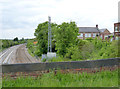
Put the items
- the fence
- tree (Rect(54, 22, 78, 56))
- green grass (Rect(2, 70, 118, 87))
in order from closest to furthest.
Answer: green grass (Rect(2, 70, 118, 87)) → the fence → tree (Rect(54, 22, 78, 56))

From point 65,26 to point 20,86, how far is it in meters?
25.0

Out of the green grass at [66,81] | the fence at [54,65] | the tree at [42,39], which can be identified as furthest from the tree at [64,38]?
A: the green grass at [66,81]

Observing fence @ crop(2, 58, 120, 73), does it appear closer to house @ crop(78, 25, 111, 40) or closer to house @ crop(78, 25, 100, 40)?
house @ crop(78, 25, 111, 40)

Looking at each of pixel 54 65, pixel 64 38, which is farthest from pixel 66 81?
pixel 64 38

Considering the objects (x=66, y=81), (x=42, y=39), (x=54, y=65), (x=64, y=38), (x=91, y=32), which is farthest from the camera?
(x=91, y=32)

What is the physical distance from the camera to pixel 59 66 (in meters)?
5.61

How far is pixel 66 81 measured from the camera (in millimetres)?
5027

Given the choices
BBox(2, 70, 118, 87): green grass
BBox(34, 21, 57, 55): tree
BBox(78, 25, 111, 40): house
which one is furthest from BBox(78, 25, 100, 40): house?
BBox(2, 70, 118, 87): green grass

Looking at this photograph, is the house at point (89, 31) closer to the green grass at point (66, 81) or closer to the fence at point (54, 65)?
the fence at point (54, 65)

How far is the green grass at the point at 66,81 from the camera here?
184 inches

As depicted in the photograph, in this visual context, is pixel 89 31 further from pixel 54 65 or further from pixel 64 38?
pixel 54 65

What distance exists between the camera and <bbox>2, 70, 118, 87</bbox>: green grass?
4.67m

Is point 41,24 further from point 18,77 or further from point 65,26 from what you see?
point 18,77

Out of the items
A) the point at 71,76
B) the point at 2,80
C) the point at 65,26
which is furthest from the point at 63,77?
the point at 65,26
